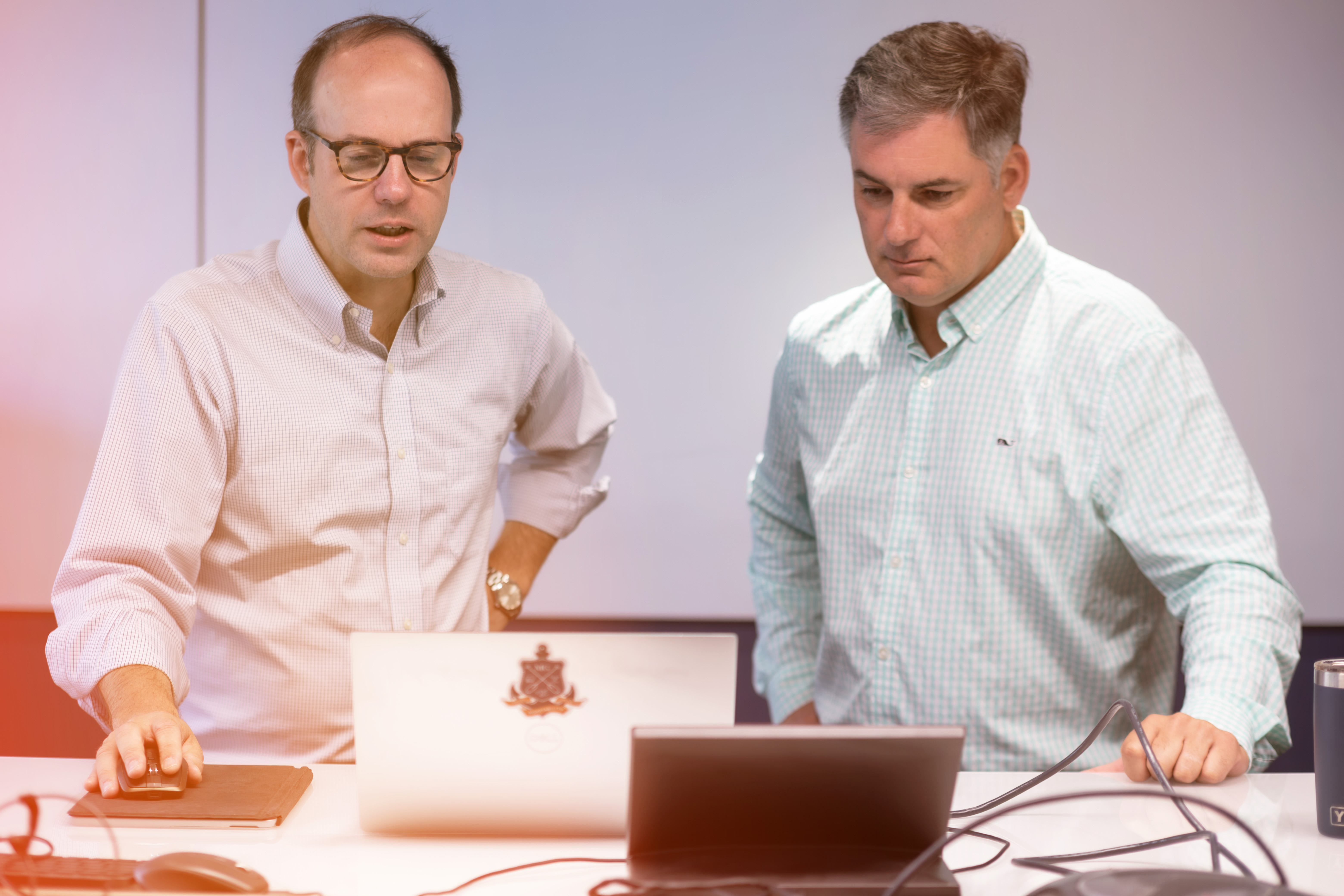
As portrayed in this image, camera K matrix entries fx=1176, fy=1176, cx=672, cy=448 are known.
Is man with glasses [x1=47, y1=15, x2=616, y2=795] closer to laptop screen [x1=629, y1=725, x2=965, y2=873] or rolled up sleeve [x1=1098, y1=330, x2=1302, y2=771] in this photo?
laptop screen [x1=629, y1=725, x2=965, y2=873]

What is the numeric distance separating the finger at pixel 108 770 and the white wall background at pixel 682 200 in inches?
76.6

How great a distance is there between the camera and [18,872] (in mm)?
1028

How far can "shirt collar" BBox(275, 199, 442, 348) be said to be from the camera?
6.04 ft

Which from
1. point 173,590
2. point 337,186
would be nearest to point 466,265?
point 337,186

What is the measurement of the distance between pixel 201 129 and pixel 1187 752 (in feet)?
9.20

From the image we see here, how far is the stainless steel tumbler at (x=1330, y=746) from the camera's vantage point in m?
1.16

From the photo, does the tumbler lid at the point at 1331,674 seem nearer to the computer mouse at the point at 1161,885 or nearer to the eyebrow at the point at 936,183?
the computer mouse at the point at 1161,885

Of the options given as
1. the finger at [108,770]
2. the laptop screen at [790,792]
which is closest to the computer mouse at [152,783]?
the finger at [108,770]

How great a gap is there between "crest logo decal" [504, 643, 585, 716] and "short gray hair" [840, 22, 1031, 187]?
1.01 metres

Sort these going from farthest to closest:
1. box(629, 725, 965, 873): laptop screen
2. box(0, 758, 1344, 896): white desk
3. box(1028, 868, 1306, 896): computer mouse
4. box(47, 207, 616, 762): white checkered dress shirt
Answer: box(47, 207, 616, 762): white checkered dress shirt, box(0, 758, 1344, 896): white desk, box(629, 725, 965, 873): laptop screen, box(1028, 868, 1306, 896): computer mouse

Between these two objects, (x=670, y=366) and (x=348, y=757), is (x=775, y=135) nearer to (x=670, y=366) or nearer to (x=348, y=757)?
(x=670, y=366)

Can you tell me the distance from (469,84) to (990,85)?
176 centimetres

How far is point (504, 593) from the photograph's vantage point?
7.18 ft

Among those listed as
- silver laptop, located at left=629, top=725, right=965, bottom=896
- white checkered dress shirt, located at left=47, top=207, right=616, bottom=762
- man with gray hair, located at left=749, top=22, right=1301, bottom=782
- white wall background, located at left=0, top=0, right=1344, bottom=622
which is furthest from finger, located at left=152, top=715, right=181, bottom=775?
white wall background, located at left=0, top=0, right=1344, bottom=622
